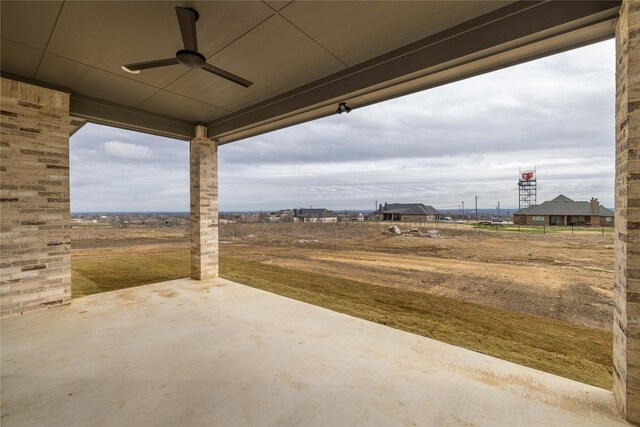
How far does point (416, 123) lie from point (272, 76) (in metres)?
15.9

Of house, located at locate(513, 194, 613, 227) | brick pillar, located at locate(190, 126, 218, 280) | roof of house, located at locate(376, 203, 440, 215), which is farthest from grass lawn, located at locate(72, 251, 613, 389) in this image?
roof of house, located at locate(376, 203, 440, 215)

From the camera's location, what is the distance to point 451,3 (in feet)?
6.90

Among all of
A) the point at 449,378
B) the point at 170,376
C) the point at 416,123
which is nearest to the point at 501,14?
the point at 449,378

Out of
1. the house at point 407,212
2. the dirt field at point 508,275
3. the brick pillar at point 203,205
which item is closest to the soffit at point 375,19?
the brick pillar at point 203,205

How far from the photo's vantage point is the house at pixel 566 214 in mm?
28906

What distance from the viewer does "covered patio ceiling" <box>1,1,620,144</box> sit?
2137mm

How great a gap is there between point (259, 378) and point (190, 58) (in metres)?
2.97

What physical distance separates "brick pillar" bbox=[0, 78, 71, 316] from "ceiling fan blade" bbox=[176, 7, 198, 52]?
10.5 ft

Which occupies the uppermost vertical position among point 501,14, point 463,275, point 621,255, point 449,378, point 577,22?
point 501,14

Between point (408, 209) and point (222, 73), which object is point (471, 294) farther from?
point (408, 209)

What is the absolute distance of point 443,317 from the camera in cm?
399

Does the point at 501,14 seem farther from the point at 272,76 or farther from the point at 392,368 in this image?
the point at 392,368

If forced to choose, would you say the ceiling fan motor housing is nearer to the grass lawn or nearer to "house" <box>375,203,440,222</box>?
the grass lawn

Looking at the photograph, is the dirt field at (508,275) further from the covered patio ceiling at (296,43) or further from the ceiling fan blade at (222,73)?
the ceiling fan blade at (222,73)
